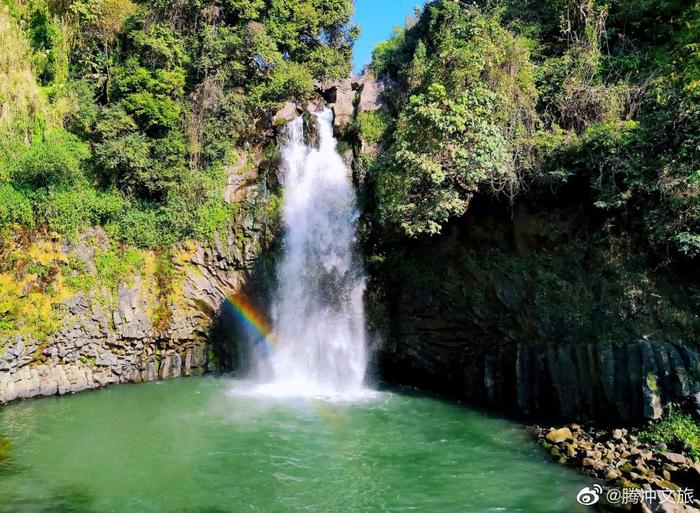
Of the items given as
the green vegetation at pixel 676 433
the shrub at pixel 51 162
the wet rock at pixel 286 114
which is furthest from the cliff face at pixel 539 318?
the shrub at pixel 51 162

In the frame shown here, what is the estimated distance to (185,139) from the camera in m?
19.2

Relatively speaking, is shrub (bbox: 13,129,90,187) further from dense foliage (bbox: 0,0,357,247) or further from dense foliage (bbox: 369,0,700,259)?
dense foliage (bbox: 369,0,700,259)

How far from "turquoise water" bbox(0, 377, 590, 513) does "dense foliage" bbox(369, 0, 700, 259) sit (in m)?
5.30

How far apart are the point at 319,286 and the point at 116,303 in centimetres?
659

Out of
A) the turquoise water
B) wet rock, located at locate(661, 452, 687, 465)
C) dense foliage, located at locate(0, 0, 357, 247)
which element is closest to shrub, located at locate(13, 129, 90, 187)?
dense foliage, located at locate(0, 0, 357, 247)

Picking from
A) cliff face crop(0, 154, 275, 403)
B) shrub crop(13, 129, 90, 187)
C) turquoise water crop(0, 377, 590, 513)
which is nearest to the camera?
turquoise water crop(0, 377, 590, 513)

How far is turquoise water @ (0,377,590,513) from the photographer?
8.37 meters

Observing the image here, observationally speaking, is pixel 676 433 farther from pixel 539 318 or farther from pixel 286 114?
pixel 286 114

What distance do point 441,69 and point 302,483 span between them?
40.8ft

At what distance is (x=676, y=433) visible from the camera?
32.0ft

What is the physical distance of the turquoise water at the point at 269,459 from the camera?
27.5 feet

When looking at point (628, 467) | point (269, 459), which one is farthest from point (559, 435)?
point (269, 459)

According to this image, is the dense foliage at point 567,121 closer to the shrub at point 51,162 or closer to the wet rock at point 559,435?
the wet rock at point 559,435

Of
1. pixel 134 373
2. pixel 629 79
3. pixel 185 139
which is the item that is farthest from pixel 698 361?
pixel 185 139
